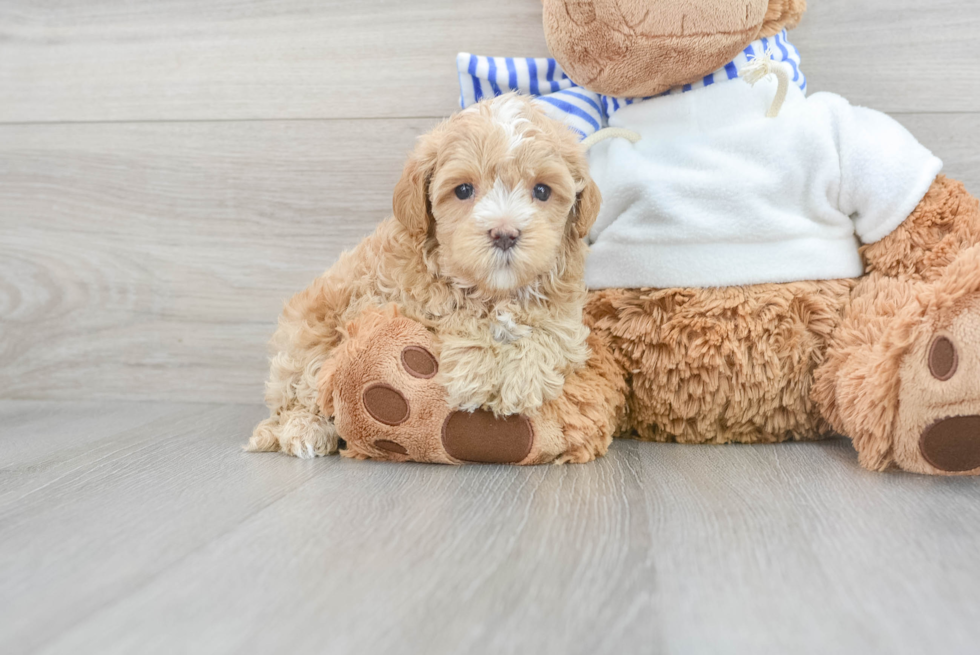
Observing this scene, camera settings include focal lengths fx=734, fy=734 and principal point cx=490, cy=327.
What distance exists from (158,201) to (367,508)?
918 millimetres

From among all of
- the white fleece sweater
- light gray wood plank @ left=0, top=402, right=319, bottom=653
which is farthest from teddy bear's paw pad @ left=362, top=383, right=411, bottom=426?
the white fleece sweater

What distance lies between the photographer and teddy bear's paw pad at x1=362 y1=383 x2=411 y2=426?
2.89 feet

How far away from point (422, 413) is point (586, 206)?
0.32 meters

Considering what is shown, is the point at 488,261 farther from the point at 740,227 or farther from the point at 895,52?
the point at 895,52

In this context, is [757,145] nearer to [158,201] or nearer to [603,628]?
[603,628]

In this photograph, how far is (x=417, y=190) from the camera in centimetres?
88

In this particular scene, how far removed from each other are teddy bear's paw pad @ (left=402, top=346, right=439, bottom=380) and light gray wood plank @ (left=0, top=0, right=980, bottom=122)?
58cm

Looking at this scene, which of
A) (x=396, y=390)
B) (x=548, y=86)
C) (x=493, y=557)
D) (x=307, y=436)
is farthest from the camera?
(x=548, y=86)

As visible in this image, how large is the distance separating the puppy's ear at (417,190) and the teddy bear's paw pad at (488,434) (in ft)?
0.78

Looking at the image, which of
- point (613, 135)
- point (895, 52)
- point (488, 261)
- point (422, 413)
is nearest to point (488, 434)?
point (422, 413)

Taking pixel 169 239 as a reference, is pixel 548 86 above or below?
above

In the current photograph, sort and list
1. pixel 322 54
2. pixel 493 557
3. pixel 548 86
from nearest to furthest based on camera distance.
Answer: pixel 493 557 → pixel 548 86 → pixel 322 54

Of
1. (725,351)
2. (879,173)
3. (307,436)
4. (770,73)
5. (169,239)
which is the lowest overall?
(307,436)

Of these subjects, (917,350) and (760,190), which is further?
(760,190)
